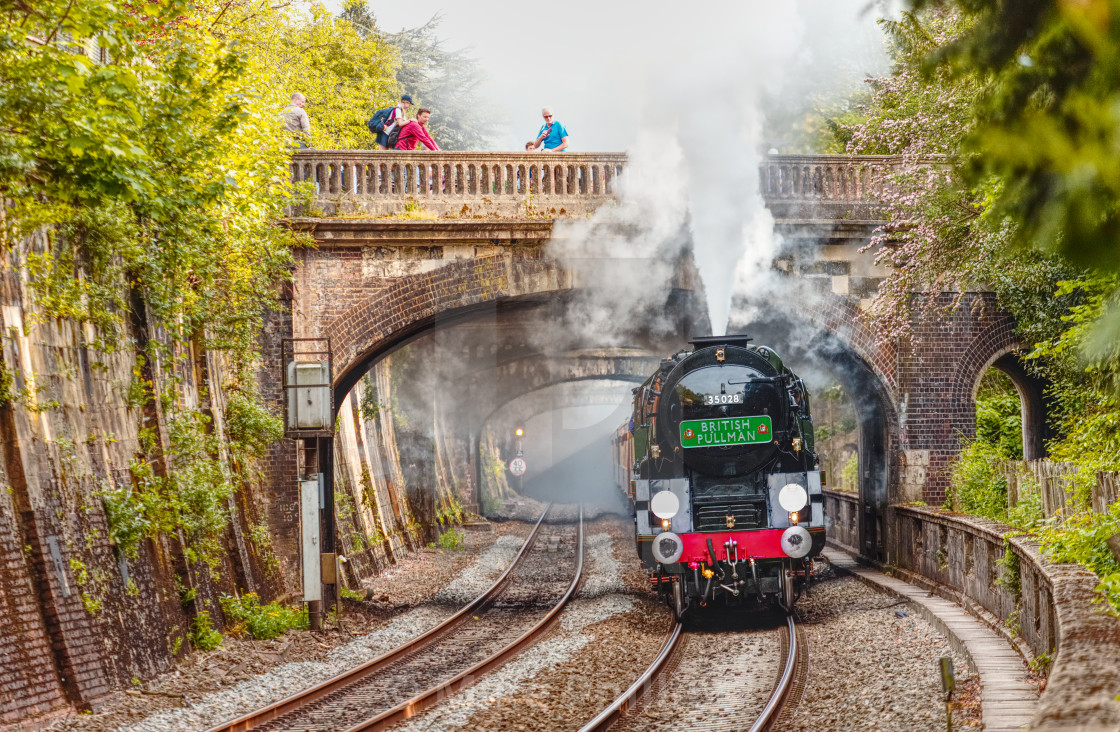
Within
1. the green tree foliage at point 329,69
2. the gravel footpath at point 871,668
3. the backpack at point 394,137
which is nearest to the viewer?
the gravel footpath at point 871,668

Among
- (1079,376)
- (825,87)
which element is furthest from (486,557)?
(825,87)

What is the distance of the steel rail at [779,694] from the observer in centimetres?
728

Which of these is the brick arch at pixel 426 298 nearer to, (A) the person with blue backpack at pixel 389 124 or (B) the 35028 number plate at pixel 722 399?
(A) the person with blue backpack at pixel 389 124

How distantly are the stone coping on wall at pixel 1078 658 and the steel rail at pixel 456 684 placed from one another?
4.62 meters

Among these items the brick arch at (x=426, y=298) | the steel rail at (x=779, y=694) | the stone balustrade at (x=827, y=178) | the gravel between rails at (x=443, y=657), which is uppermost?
the stone balustrade at (x=827, y=178)

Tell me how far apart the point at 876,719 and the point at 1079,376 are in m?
7.45

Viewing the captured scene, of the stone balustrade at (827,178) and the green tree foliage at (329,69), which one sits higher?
the green tree foliage at (329,69)

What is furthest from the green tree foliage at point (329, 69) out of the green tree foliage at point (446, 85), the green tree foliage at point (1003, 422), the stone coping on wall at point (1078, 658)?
the stone coping on wall at point (1078, 658)

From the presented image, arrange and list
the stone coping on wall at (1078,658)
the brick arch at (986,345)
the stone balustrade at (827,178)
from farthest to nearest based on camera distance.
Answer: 1. the brick arch at (986,345)
2. the stone balustrade at (827,178)
3. the stone coping on wall at (1078,658)

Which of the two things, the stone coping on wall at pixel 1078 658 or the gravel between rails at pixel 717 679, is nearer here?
the stone coping on wall at pixel 1078 658

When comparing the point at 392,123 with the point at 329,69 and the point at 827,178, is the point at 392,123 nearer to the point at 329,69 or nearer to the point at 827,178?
the point at 827,178

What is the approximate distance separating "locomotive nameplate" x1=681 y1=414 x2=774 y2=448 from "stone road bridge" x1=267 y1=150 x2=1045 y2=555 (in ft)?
13.1

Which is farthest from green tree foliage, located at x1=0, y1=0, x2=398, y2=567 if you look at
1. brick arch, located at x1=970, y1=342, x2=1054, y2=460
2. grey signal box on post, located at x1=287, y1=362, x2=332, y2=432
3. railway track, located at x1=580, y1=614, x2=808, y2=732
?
brick arch, located at x1=970, y1=342, x2=1054, y2=460

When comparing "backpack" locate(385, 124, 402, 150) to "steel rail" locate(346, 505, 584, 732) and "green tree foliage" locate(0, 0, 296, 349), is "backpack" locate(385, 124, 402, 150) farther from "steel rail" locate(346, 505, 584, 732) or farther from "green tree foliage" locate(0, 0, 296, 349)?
"steel rail" locate(346, 505, 584, 732)
